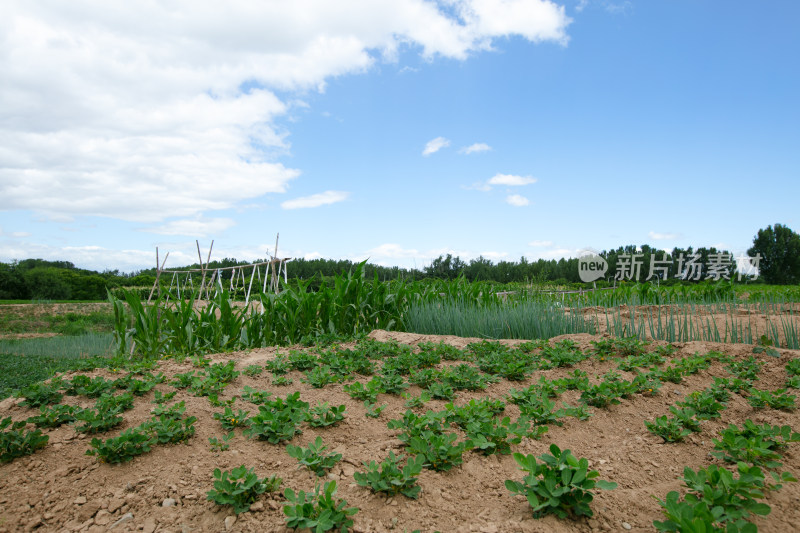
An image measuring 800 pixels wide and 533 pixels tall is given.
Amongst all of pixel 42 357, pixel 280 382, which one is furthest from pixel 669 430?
pixel 42 357

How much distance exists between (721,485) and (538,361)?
6.88 ft

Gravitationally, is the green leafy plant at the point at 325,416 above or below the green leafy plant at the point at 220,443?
above

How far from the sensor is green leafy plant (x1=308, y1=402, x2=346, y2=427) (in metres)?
2.19

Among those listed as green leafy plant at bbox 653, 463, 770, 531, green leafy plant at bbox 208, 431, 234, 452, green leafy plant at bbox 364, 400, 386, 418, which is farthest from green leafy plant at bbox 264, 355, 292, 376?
green leafy plant at bbox 653, 463, 770, 531

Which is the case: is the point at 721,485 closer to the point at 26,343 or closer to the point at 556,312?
the point at 556,312

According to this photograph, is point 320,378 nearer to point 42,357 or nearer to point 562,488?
point 562,488

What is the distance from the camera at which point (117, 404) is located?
8.16 feet

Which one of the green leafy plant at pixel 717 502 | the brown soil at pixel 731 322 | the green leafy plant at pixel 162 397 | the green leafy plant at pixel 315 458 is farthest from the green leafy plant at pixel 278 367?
the brown soil at pixel 731 322

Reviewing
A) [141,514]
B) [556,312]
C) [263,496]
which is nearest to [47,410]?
[141,514]

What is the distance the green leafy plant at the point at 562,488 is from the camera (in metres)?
1.39

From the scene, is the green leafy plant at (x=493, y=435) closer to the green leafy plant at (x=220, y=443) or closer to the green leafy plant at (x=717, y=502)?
the green leafy plant at (x=717, y=502)

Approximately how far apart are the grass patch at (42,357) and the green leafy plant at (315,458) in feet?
8.41

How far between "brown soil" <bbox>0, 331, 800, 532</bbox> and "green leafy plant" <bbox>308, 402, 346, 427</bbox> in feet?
0.12

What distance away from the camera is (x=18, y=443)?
6.63ft
